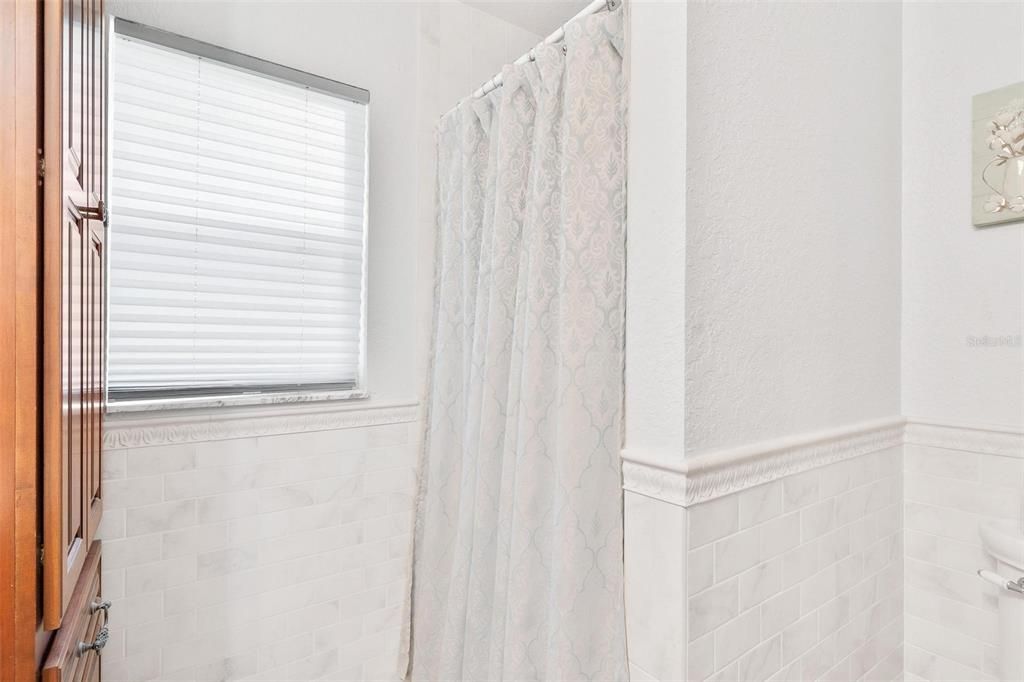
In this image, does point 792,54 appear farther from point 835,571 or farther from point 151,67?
point 151,67

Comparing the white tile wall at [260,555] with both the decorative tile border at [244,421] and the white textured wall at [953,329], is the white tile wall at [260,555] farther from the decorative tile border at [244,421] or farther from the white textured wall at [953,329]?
the white textured wall at [953,329]

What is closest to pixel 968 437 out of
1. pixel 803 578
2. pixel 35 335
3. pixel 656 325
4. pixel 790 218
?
pixel 803 578

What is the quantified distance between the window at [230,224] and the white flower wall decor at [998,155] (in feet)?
5.45

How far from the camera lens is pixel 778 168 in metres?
1.16

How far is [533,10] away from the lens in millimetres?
1967

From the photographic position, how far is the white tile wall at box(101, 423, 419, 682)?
4.49ft

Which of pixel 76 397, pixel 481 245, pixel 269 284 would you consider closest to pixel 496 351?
pixel 481 245

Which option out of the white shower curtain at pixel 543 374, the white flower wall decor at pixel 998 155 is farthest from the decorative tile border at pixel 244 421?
the white flower wall decor at pixel 998 155

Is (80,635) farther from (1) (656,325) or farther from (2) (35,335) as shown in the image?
(1) (656,325)

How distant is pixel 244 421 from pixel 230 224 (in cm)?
54

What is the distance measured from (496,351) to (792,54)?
0.95m

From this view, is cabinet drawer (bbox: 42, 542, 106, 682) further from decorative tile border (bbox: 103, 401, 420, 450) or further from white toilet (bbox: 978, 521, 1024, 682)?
white toilet (bbox: 978, 521, 1024, 682)

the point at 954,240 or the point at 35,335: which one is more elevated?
the point at 954,240

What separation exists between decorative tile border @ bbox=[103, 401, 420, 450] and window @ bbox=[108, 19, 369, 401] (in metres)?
0.06
